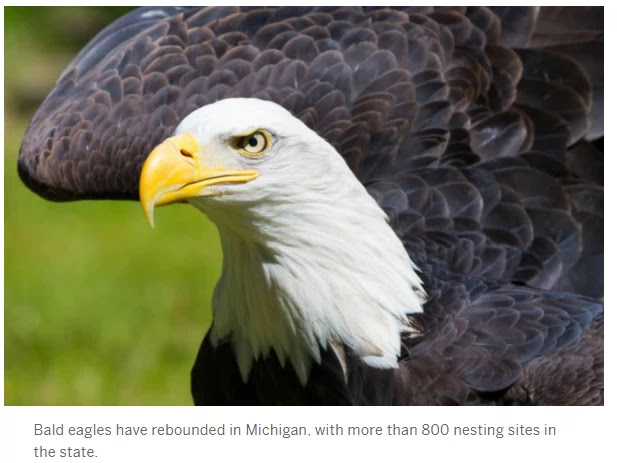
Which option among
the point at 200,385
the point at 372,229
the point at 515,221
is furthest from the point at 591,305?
the point at 200,385

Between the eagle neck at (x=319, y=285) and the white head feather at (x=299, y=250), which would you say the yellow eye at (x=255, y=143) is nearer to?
the white head feather at (x=299, y=250)

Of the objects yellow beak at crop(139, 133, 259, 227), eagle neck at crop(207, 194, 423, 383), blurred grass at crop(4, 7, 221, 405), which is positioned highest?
yellow beak at crop(139, 133, 259, 227)

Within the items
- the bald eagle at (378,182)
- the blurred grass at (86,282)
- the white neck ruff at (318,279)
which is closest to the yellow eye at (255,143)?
the bald eagle at (378,182)

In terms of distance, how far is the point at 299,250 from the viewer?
2986 mm

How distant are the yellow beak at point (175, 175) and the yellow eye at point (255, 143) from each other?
8 cm

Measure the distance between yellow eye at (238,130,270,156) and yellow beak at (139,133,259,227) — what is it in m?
0.08

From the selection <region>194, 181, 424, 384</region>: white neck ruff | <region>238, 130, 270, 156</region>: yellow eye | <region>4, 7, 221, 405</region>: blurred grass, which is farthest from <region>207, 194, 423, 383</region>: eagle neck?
<region>4, 7, 221, 405</region>: blurred grass

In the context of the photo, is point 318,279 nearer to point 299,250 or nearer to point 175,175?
point 299,250

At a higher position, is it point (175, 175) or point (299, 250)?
point (175, 175)

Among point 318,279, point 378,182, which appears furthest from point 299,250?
point 378,182

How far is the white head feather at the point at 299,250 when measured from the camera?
283 centimetres

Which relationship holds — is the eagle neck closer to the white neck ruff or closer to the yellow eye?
the white neck ruff

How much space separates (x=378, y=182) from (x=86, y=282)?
10.8ft

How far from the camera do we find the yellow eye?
9.21 ft
